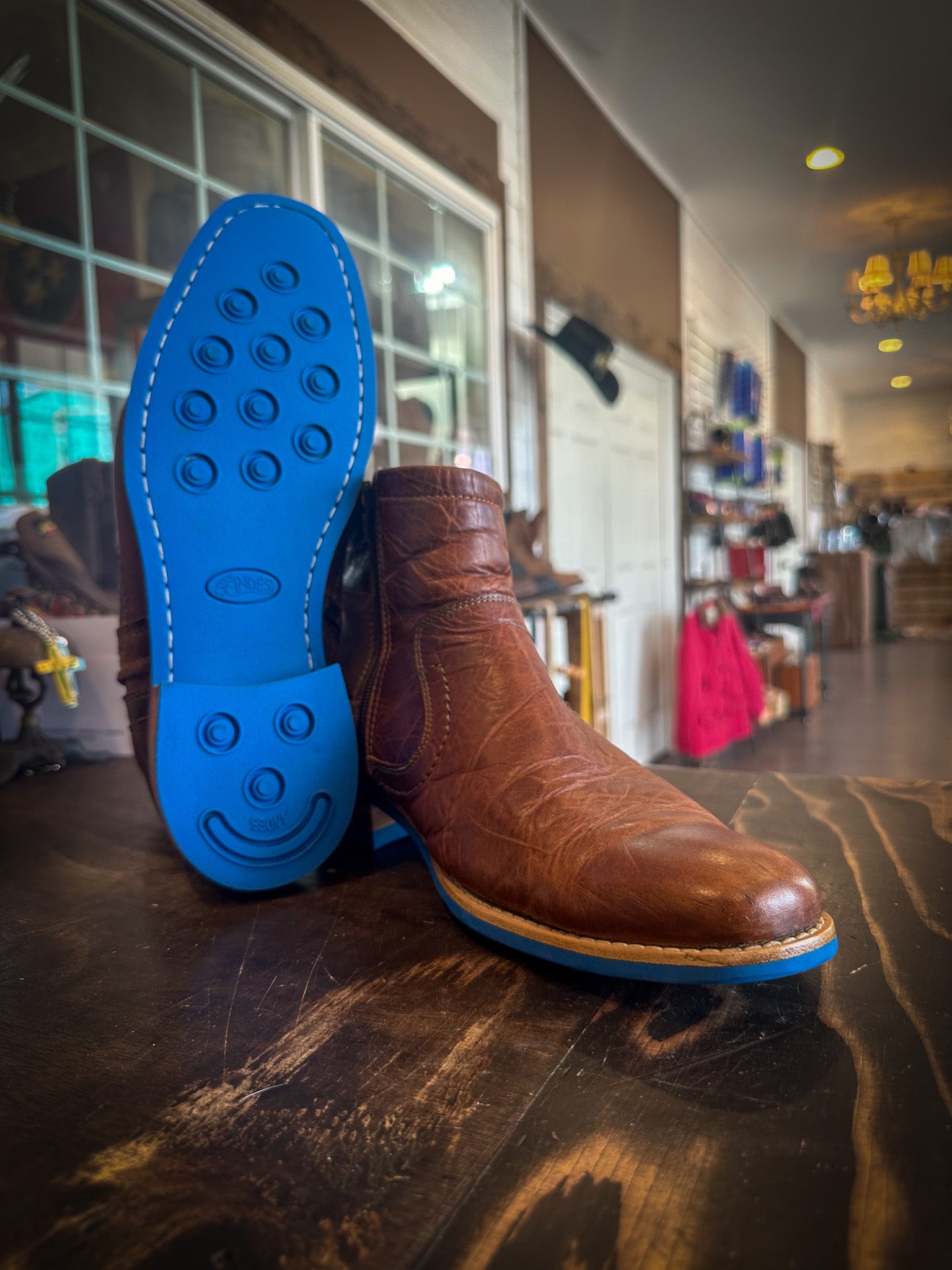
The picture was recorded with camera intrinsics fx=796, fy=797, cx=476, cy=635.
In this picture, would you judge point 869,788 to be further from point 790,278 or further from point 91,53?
point 790,278

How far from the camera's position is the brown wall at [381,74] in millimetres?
1673

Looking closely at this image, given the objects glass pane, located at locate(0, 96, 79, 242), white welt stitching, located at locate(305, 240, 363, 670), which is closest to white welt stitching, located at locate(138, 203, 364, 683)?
white welt stitching, located at locate(305, 240, 363, 670)

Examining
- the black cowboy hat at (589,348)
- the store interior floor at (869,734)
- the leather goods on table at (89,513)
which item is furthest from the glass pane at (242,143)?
the store interior floor at (869,734)

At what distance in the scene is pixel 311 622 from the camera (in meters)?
0.56

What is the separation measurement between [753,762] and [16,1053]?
379 centimetres

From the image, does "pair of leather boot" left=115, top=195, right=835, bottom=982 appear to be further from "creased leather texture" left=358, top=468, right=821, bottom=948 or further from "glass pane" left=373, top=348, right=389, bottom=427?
"glass pane" left=373, top=348, right=389, bottom=427

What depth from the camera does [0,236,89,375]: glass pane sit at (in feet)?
4.02

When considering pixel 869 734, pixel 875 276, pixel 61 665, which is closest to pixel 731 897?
pixel 61 665

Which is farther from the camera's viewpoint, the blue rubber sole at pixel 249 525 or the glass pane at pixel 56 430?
the glass pane at pixel 56 430

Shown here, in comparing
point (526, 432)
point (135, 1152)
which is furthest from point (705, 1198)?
point (526, 432)

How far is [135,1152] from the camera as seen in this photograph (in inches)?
11.1

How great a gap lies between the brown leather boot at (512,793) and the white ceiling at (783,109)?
10.1 ft

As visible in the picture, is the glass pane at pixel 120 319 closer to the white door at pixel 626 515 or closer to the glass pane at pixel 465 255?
the glass pane at pixel 465 255

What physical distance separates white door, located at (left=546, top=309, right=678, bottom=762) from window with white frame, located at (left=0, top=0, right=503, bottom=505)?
1112 mm
